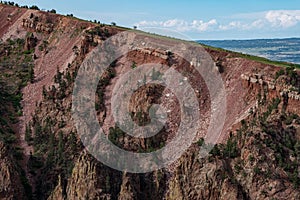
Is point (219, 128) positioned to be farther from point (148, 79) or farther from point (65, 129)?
point (65, 129)

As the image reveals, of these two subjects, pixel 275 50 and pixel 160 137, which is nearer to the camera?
pixel 160 137

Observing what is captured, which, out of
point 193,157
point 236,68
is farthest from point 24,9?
point 193,157

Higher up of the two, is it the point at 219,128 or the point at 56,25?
the point at 56,25

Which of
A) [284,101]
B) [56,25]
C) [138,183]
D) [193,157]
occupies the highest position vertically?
[56,25]

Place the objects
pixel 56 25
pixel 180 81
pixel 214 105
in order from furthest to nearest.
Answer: pixel 56 25, pixel 180 81, pixel 214 105

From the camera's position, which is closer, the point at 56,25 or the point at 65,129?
the point at 65,129

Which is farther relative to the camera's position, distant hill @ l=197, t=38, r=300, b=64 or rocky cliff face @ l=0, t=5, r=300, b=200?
distant hill @ l=197, t=38, r=300, b=64

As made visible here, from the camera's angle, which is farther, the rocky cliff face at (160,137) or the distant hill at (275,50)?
the distant hill at (275,50)

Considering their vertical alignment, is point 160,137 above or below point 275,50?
below
